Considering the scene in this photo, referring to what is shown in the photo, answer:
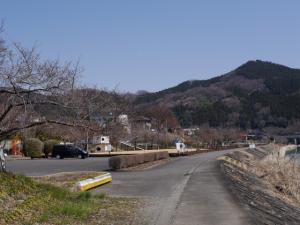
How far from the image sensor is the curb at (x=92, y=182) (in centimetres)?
1792

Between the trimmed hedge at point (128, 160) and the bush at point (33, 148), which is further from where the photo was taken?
the bush at point (33, 148)

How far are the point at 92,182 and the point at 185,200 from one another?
16.3 ft

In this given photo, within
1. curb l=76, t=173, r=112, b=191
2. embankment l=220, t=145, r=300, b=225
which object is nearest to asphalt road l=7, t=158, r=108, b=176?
curb l=76, t=173, r=112, b=191

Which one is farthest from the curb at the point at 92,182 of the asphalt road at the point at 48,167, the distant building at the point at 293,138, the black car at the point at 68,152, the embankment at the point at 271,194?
the distant building at the point at 293,138

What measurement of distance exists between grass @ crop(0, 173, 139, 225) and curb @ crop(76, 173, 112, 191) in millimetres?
2730

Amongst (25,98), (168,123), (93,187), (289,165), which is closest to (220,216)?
(25,98)

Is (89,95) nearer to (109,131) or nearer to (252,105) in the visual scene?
(109,131)

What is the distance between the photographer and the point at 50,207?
12.4m

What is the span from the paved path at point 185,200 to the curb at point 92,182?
0.30 metres

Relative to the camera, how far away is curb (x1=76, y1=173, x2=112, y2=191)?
1792 cm

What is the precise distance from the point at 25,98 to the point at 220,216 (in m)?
5.32

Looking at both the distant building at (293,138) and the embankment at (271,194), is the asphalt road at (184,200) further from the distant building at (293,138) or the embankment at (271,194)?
the distant building at (293,138)

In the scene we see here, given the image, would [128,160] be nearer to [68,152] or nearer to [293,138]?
[68,152]

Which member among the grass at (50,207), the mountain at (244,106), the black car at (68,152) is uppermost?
the mountain at (244,106)
